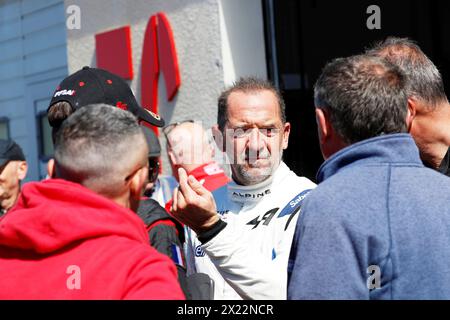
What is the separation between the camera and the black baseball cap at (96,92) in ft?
7.89

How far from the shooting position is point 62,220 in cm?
178

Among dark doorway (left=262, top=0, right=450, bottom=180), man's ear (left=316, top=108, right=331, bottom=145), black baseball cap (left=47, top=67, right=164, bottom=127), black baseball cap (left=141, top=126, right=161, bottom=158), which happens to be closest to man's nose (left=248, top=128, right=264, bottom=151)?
black baseball cap (left=47, top=67, right=164, bottom=127)

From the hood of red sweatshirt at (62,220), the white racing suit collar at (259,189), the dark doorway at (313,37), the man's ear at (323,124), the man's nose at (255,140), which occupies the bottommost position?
the white racing suit collar at (259,189)

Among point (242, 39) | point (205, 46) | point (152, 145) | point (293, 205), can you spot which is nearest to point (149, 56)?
point (205, 46)

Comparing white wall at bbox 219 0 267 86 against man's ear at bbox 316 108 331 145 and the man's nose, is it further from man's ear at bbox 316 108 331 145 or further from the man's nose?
man's ear at bbox 316 108 331 145

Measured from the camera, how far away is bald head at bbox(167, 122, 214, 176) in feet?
14.8

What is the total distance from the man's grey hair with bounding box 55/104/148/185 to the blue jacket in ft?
1.61

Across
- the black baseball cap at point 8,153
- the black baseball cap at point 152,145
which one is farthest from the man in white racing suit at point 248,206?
the black baseball cap at point 8,153

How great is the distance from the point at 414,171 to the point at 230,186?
1.17 metres

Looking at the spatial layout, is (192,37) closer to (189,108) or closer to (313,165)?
(189,108)

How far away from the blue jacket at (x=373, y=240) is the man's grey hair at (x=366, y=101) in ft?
0.47

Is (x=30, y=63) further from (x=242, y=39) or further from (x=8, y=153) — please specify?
(x=8, y=153)

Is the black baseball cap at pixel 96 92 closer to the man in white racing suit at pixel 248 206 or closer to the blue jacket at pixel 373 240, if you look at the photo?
the man in white racing suit at pixel 248 206
